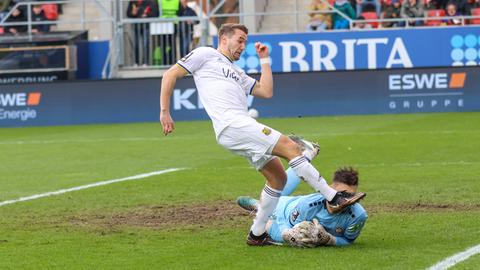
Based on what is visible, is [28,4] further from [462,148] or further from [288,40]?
[462,148]

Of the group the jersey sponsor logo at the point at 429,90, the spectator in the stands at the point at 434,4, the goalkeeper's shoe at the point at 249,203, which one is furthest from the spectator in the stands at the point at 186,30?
the goalkeeper's shoe at the point at 249,203

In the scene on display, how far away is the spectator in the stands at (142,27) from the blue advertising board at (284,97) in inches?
197

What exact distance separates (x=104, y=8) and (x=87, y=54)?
1.58m

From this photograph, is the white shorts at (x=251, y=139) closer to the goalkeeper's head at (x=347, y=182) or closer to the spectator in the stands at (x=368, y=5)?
the goalkeeper's head at (x=347, y=182)

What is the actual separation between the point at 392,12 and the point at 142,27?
24.5 ft

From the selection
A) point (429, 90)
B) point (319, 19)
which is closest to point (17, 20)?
point (319, 19)

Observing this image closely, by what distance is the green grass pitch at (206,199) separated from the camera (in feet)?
31.2

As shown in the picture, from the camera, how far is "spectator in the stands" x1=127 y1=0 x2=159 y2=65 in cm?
3344

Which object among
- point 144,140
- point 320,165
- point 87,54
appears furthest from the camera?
point 87,54

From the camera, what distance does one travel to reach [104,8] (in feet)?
112

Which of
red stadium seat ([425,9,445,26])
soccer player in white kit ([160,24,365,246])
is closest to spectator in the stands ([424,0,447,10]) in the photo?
red stadium seat ([425,9,445,26])

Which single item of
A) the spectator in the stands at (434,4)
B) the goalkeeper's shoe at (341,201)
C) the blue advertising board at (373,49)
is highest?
the spectator in the stands at (434,4)

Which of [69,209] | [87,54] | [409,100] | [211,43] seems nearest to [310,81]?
[409,100]

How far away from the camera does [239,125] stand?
9.88 m
